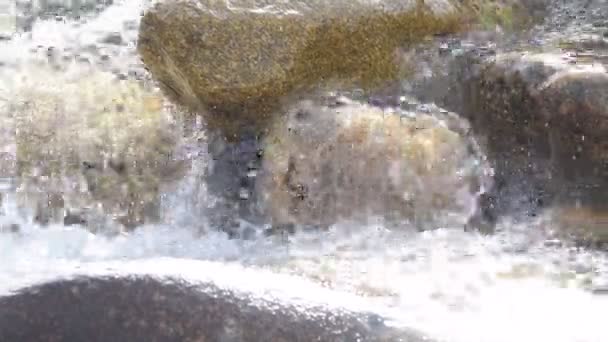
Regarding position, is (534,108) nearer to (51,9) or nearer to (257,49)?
(257,49)

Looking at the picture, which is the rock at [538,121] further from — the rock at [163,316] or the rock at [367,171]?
the rock at [163,316]

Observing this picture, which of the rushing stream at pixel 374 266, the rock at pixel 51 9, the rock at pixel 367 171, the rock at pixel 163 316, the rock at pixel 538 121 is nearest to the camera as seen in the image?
the rock at pixel 163 316

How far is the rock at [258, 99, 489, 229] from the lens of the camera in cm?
690

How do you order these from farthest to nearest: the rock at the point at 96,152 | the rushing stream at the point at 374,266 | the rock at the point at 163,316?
1. the rock at the point at 96,152
2. the rushing stream at the point at 374,266
3. the rock at the point at 163,316

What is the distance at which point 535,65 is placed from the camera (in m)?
7.04

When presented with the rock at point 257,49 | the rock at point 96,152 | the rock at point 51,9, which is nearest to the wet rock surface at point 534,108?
the rock at point 257,49

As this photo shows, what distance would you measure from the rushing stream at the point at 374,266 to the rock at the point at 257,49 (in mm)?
818

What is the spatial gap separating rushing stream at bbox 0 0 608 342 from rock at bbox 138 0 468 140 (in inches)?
32.2

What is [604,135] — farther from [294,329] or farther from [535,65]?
[294,329]

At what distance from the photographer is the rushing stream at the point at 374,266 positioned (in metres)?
2.87

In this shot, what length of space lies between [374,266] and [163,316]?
2.11 metres

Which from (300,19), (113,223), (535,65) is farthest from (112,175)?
(535,65)

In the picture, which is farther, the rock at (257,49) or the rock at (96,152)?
the rock at (96,152)

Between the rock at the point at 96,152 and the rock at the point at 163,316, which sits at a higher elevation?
the rock at the point at 163,316
